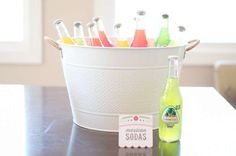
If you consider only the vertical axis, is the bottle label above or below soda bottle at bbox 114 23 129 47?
below

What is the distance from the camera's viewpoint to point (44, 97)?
152 cm

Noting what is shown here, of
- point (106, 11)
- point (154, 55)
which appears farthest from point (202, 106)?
point (106, 11)

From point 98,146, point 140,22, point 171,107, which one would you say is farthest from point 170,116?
point 140,22

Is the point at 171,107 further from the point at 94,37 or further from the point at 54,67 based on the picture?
the point at 54,67

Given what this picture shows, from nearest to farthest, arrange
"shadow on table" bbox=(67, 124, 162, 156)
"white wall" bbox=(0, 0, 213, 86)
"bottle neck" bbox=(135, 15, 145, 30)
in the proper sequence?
"shadow on table" bbox=(67, 124, 162, 156) → "bottle neck" bbox=(135, 15, 145, 30) → "white wall" bbox=(0, 0, 213, 86)

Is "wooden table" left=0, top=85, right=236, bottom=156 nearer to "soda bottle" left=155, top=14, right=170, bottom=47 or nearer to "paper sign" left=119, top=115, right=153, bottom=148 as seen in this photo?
"paper sign" left=119, top=115, right=153, bottom=148

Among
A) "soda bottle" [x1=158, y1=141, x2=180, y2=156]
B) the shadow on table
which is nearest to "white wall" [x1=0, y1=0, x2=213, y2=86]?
the shadow on table

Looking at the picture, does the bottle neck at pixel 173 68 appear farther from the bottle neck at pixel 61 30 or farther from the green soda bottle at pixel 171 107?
the bottle neck at pixel 61 30

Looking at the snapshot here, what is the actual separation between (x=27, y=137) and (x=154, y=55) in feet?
1.19

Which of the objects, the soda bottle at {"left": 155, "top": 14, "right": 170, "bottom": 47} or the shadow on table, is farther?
the soda bottle at {"left": 155, "top": 14, "right": 170, "bottom": 47}

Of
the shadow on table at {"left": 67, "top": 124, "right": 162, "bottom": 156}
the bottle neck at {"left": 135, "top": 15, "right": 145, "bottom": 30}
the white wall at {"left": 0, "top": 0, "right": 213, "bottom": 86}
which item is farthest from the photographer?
the white wall at {"left": 0, "top": 0, "right": 213, "bottom": 86}

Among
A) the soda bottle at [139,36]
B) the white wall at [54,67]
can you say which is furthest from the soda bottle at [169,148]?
the white wall at [54,67]

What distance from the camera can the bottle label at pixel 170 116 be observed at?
3.29 ft

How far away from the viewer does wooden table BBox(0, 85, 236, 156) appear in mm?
983
